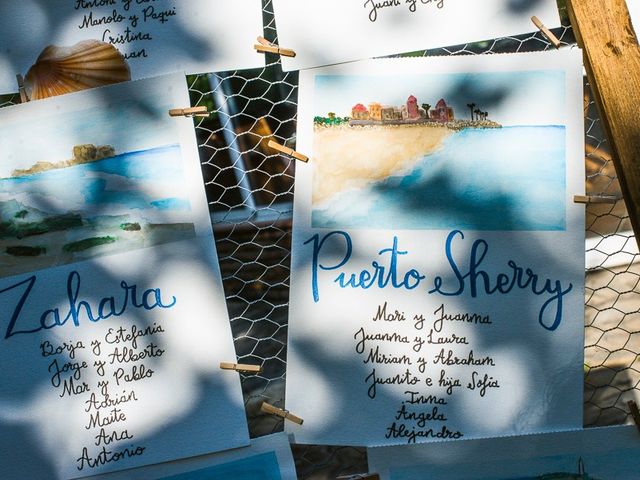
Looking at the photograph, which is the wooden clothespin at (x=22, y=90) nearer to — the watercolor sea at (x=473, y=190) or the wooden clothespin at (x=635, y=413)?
the watercolor sea at (x=473, y=190)

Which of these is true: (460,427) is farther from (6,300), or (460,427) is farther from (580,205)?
(6,300)

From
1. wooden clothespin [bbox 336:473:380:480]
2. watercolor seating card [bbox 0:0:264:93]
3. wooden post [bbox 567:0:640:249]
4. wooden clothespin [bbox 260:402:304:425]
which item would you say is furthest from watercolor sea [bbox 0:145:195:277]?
wooden post [bbox 567:0:640:249]

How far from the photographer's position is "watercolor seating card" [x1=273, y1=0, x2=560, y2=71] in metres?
0.83

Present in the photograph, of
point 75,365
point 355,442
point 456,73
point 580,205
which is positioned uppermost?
point 456,73

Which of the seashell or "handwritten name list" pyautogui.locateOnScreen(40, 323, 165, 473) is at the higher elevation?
the seashell

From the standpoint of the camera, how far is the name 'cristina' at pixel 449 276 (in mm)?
823

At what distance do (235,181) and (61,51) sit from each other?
9.9 inches

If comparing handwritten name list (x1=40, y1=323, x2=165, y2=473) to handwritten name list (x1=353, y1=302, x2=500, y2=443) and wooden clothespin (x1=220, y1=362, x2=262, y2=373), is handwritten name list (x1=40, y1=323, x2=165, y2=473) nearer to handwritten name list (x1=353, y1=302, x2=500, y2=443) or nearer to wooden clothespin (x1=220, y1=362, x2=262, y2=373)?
wooden clothespin (x1=220, y1=362, x2=262, y2=373)

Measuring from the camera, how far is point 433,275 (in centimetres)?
83

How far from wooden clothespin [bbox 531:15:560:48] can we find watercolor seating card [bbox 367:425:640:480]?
44 centimetres

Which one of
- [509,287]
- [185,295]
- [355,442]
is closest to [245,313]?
[185,295]

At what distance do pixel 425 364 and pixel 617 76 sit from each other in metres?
0.38

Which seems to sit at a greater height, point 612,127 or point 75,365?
point 612,127

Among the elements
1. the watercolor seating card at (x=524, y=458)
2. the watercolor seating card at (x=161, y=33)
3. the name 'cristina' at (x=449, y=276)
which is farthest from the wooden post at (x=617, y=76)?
the watercolor seating card at (x=161, y=33)
